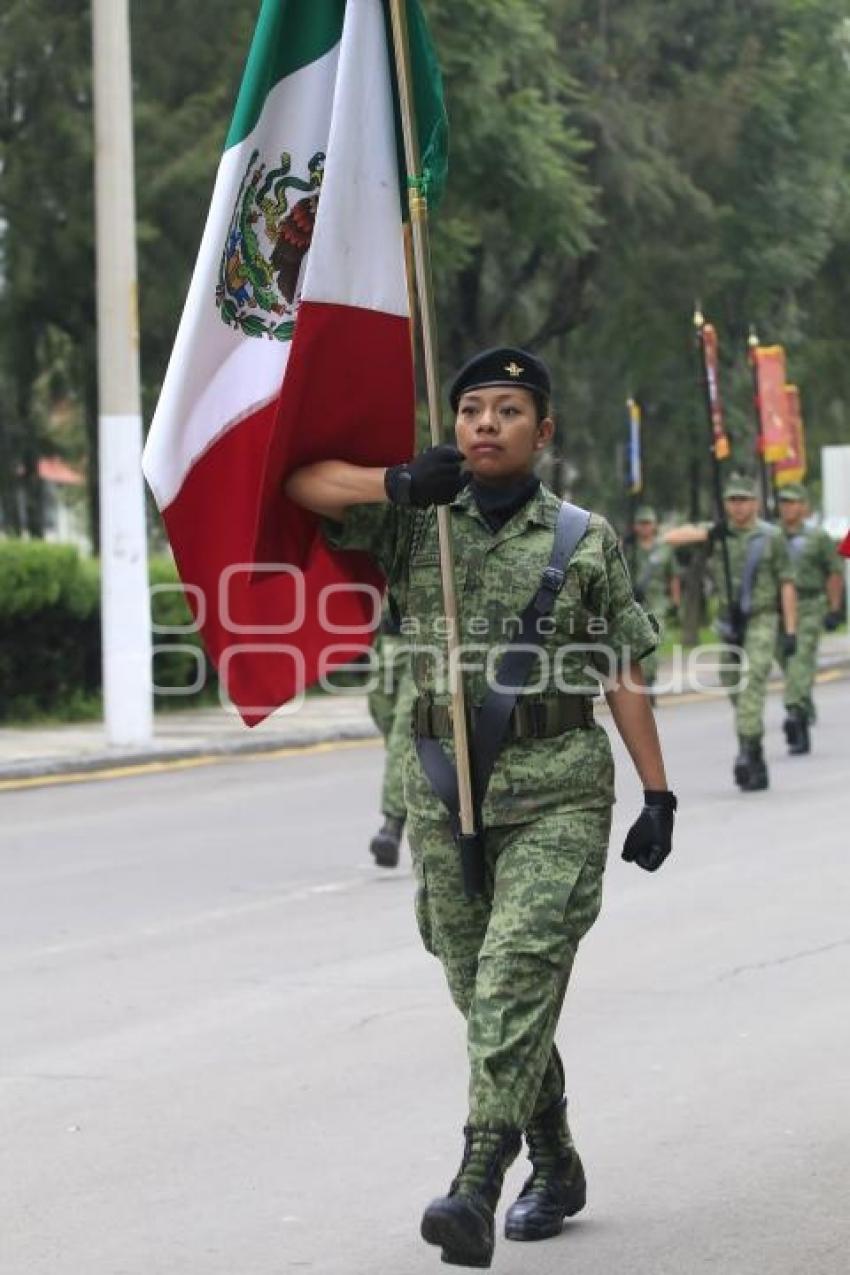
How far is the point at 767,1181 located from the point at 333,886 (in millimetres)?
5989

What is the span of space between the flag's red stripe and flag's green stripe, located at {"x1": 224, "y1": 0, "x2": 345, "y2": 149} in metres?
0.57

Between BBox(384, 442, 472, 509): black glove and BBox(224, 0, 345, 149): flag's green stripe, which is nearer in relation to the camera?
BBox(384, 442, 472, 509): black glove

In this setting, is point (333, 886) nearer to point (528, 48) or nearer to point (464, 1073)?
point (464, 1073)

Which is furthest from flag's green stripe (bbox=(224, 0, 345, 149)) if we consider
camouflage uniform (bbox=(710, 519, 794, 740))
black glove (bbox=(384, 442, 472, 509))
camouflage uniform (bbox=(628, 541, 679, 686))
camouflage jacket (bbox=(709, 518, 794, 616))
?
camouflage uniform (bbox=(628, 541, 679, 686))

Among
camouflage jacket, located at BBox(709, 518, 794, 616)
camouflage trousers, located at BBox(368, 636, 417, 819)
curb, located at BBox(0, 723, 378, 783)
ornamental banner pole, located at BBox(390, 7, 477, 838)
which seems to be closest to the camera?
ornamental banner pole, located at BBox(390, 7, 477, 838)

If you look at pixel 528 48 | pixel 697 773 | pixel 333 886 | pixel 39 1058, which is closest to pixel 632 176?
pixel 528 48

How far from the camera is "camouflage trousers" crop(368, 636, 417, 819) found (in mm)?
12477

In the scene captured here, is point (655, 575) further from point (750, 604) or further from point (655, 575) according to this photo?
point (750, 604)

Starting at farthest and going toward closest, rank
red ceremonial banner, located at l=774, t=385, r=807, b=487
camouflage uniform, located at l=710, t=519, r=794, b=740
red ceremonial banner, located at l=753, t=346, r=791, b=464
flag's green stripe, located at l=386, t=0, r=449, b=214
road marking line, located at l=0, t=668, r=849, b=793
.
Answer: red ceremonial banner, located at l=774, t=385, r=807, b=487
red ceremonial banner, located at l=753, t=346, r=791, b=464
road marking line, located at l=0, t=668, r=849, b=793
camouflage uniform, located at l=710, t=519, r=794, b=740
flag's green stripe, located at l=386, t=0, r=449, b=214

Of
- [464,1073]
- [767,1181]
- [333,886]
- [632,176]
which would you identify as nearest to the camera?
[767,1181]

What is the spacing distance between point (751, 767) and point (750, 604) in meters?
1.11

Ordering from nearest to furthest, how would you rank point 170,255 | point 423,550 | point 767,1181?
point 423,550 < point 767,1181 < point 170,255

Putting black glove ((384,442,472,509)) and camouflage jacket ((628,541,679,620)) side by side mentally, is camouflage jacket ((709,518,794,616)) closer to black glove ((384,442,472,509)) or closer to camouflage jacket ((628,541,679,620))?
camouflage jacket ((628,541,679,620))

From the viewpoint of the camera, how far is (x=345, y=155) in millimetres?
6133
